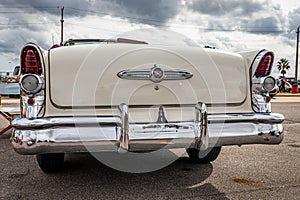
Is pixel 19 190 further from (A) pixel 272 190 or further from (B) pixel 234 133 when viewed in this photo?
(A) pixel 272 190

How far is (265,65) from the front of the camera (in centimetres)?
295

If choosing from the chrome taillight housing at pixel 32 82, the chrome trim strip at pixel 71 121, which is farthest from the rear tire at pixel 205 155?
the chrome taillight housing at pixel 32 82

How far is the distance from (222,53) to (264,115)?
0.69 metres

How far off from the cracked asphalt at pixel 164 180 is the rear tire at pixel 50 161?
0.07 metres

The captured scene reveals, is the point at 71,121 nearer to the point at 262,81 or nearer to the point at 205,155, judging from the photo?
the point at 262,81

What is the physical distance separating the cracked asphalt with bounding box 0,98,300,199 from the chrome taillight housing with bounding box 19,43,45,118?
2.53 ft

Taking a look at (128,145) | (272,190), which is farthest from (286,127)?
(128,145)

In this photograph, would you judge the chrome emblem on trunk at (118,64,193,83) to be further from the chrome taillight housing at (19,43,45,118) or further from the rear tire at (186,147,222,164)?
the rear tire at (186,147,222,164)

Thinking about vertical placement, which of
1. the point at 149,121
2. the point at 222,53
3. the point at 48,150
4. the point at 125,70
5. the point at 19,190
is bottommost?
the point at 19,190

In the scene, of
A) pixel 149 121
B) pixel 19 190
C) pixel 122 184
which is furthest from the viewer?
pixel 122 184

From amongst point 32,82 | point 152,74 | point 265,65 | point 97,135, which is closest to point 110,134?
point 97,135

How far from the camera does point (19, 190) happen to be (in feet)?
9.34

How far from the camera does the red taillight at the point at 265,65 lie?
9.64 feet

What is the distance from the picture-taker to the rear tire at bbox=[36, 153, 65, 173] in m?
3.19
